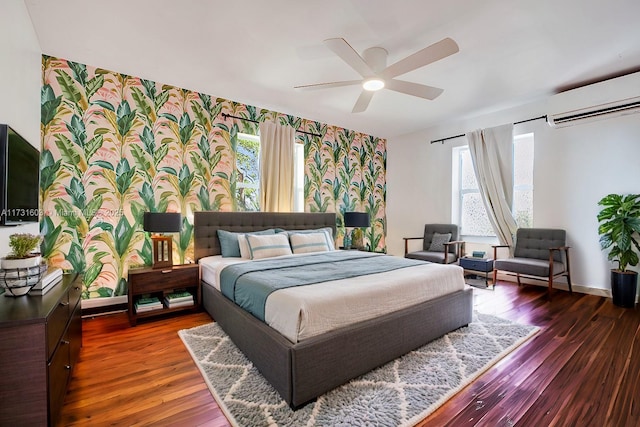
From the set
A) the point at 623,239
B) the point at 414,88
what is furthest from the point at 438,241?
the point at 414,88

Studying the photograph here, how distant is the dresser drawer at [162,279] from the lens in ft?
9.95

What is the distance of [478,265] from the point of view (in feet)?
14.4

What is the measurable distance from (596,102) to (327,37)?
11.5 feet

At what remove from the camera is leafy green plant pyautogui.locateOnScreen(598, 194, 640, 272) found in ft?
11.0

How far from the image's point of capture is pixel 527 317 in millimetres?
3150

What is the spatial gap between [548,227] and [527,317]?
1.91 meters

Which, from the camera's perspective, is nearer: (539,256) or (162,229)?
(162,229)

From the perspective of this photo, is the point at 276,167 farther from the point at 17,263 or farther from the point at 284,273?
the point at 17,263

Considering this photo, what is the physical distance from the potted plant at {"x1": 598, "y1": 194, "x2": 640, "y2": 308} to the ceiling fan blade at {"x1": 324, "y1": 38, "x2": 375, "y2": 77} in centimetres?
345

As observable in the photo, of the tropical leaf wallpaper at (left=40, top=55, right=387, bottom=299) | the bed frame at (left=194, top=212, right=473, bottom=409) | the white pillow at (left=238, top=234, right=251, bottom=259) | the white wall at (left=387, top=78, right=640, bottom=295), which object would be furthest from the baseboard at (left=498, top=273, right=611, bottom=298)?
the tropical leaf wallpaper at (left=40, top=55, right=387, bottom=299)

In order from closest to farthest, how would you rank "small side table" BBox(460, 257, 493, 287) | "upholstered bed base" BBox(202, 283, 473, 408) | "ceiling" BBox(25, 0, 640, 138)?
"upholstered bed base" BBox(202, 283, 473, 408) < "ceiling" BBox(25, 0, 640, 138) < "small side table" BBox(460, 257, 493, 287)

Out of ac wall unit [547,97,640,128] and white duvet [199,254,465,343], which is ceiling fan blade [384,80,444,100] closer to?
white duvet [199,254,465,343]

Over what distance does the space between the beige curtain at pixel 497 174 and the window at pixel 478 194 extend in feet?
0.69

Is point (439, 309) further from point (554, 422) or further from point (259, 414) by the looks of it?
point (259, 414)
